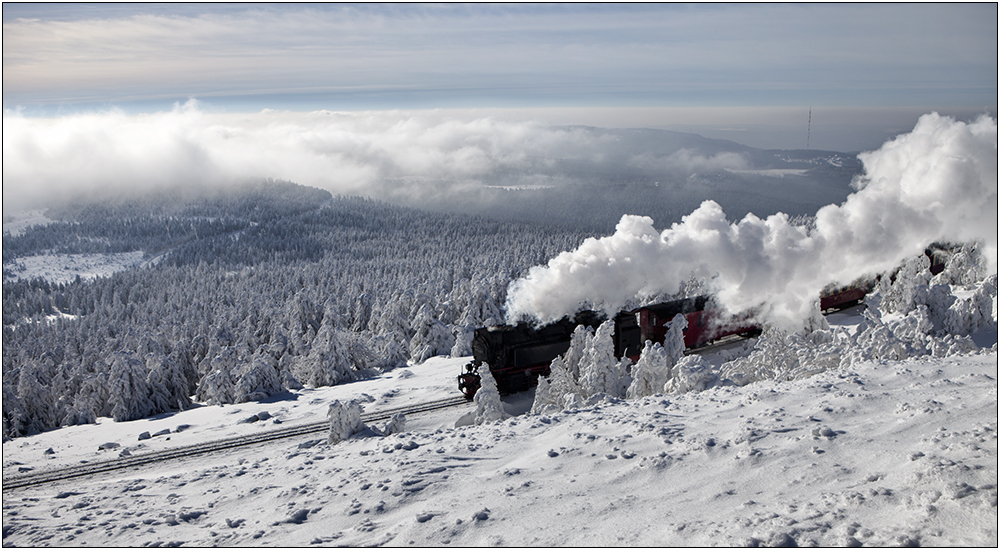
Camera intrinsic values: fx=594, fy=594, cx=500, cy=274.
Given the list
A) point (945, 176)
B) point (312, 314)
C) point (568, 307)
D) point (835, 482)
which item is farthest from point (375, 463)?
point (312, 314)

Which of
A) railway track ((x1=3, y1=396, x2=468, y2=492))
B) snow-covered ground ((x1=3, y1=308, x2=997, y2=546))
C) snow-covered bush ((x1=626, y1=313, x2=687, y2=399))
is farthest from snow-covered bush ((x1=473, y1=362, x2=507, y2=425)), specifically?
railway track ((x1=3, y1=396, x2=468, y2=492))

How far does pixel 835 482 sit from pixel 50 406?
176ft

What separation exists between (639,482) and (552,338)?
18.6m

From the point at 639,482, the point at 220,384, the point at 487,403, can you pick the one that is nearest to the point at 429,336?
the point at 220,384

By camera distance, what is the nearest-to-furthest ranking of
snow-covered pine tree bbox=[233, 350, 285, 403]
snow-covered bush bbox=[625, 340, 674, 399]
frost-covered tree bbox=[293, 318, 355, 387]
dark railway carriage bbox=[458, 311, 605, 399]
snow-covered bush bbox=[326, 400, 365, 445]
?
1. snow-covered bush bbox=[326, 400, 365, 445]
2. snow-covered bush bbox=[625, 340, 674, 399]
3. dark railway carriage bbox=[458, 311, 605, 399]
4. snow-covered pine tree bbox=[233, 350, 285, 403]
5. frost-covered tree bbox=[293, 318, 355, 387]

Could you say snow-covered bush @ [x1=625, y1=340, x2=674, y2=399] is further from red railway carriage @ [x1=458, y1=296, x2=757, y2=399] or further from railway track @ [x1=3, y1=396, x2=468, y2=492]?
railway track @ [x1=3, y1=396, x2=468, y2=492]

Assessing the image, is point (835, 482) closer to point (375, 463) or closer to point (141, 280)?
point (375, 463)

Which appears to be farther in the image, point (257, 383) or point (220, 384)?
point (220, 384)

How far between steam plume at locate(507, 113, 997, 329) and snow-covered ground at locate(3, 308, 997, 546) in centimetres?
1136

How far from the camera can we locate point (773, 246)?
1379 inches

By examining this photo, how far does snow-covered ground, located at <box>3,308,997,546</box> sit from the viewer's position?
37.8 ft

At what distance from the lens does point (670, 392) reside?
2512 cm

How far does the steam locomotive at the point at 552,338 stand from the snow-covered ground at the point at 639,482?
33.8ft

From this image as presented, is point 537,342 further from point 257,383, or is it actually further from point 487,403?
point 257,383
